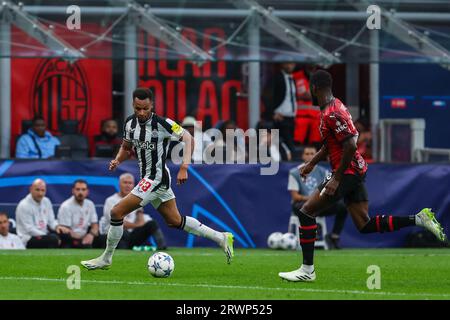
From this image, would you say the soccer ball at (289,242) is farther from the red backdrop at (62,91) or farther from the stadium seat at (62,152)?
the red backdrop at (62,91)

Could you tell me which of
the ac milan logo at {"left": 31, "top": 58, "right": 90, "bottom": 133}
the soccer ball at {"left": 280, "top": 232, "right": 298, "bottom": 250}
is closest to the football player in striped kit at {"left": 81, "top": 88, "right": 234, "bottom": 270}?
the soccer ball at {"left": 280, "top": 232, "right": 298, "bottom": 250}

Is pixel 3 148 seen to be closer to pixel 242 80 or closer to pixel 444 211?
pixel 242 80

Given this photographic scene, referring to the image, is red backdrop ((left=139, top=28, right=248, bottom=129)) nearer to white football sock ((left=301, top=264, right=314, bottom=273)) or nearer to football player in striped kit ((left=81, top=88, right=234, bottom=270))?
football player in striped kit ((left=81, top=88, right=234, bottom=270))

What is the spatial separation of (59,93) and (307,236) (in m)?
11.5

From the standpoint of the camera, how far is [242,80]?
23.5m

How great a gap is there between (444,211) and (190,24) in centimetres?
531

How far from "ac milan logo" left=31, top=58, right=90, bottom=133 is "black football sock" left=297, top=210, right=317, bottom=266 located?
A: 11.0 meters

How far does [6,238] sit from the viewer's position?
17.8 metres

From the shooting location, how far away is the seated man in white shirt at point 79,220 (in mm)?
18391

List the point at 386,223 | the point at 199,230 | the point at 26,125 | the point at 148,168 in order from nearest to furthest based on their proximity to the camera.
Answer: the point at 386,223
the point at 148,168
the point at 199,230
the point at 26,125

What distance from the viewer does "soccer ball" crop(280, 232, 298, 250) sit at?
1857 cm

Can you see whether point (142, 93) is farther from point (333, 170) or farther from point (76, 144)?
point (76, 144)

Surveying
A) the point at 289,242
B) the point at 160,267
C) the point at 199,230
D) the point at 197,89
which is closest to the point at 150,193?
the point at 199,230
